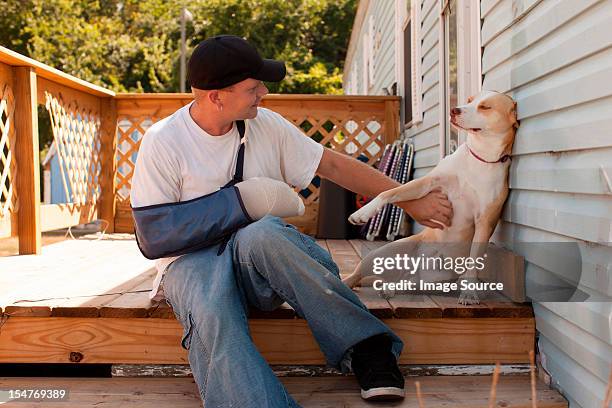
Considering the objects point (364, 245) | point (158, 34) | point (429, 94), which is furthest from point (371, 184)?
point (158, 34)

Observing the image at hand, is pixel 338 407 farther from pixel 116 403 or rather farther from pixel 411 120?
pixel 411 120

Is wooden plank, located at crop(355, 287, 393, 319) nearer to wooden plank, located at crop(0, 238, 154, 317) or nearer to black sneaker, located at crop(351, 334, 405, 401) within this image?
black sneaker, located at crop(351, 334, 405, 401)

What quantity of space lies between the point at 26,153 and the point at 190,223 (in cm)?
245

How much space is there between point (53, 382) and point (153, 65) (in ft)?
60.6

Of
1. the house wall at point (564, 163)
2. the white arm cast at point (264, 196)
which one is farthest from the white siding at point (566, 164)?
the white arm cast at point (264, 196)

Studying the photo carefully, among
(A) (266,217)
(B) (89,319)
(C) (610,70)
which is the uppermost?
(C) (610,70)

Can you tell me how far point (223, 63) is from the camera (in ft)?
6.95

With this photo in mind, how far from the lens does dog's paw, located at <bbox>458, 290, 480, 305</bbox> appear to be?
238 centimetres

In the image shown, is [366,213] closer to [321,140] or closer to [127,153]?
[321,140]

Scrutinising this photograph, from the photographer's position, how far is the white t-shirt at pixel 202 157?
7.14 ft

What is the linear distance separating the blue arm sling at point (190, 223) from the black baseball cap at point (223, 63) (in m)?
0.36

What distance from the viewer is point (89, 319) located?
2355mm

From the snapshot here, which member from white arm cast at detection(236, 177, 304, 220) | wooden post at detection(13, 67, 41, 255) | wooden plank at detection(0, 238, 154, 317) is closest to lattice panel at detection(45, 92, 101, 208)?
wooden post at detection(13, 67, 41, 255)

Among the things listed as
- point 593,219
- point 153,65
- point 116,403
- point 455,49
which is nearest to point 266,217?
point 116,403
